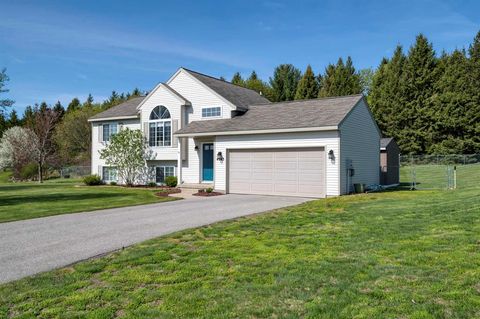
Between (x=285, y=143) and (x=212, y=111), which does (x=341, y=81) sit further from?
(x=285, y=143)

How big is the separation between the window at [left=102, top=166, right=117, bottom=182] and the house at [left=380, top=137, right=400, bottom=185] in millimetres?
17984

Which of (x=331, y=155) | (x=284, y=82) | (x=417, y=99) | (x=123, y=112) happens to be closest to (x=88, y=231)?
(x=331, y=155)

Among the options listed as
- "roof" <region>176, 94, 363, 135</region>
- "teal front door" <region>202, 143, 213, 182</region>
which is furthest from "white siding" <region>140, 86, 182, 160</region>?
"teal front door" <region>202, 143, 213, 182</region>

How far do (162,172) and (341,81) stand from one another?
3115cm

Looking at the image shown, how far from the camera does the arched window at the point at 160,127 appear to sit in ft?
83.0

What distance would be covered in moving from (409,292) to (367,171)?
1716 centimetres

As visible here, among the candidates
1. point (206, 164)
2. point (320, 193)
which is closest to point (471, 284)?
point (320, 193)

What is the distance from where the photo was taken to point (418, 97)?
144 feet

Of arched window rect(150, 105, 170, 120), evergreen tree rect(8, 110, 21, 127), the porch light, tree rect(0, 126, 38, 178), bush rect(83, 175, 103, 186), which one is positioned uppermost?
evergreen tree rect(8, 110, 21, 127)

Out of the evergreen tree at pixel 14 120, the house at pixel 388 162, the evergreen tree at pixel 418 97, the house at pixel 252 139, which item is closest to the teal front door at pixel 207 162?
the house at pixel 252 139

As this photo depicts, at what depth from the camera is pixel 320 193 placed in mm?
18203

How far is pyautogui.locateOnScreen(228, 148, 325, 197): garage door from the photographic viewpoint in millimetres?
18406

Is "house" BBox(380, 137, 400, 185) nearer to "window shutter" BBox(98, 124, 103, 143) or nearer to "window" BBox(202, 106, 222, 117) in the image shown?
"window" BBox(202, 106, 222, 117)

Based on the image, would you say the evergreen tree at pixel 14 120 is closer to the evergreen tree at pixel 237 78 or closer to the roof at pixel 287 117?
the evergreen tree at pixel 237 78
